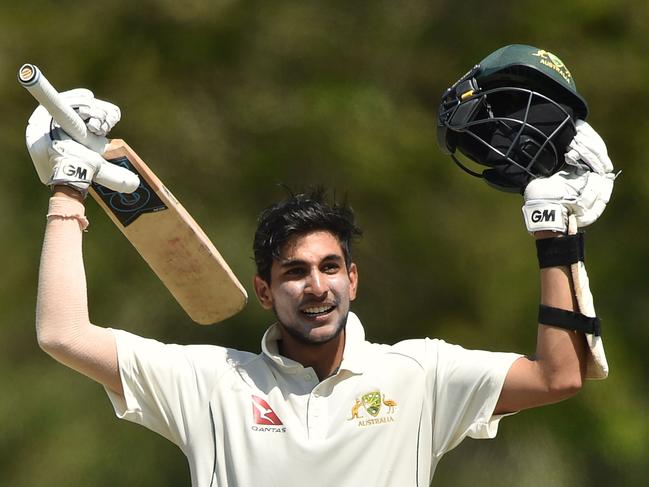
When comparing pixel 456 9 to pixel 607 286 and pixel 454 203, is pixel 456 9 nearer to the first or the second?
pixel 454 203

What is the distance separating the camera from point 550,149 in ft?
9.45

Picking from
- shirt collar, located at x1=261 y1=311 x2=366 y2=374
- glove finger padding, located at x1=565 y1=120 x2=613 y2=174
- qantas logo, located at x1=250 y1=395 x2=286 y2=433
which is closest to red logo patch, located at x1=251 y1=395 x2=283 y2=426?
qantas logo, located at x1=250 y1=395 x2=286 y2=433

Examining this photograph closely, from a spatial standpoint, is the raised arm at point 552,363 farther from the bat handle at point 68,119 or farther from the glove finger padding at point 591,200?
the bat handle at point 68,119

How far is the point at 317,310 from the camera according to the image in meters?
2.94

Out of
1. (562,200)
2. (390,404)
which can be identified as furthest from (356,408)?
(562,200)

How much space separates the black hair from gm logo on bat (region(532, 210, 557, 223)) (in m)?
0.47

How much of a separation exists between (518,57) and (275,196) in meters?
2.32

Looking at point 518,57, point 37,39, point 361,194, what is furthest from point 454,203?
point 518,57

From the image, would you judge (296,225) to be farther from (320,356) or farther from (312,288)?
(320,356)

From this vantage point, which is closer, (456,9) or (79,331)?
(79,331)

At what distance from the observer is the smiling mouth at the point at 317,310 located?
2.93 m

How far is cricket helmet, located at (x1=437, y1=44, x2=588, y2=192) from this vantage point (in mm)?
2877

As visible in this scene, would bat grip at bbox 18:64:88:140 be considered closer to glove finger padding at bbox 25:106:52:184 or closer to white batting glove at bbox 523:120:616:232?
glove finger padding at bbox 25:106:52:184

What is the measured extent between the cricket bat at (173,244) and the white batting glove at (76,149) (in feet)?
0.47
